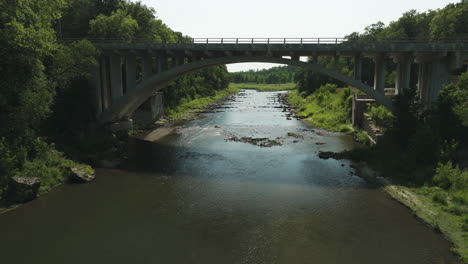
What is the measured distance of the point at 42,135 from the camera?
2394 centimetres

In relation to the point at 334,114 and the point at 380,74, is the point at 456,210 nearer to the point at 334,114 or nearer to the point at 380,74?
the point at 380,74

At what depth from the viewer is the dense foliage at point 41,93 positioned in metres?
19.5

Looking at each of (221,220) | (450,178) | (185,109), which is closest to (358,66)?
(450,178)

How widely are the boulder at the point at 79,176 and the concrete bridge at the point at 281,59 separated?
449 inches

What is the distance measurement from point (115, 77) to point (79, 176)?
13786mm

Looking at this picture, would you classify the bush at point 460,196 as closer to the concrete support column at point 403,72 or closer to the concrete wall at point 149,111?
the concrete support column at point 403,72

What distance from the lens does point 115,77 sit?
32.9 metres

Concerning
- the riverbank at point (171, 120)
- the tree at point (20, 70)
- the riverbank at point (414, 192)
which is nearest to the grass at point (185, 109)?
the riverbank at point (171, 120)

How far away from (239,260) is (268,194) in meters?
7.07

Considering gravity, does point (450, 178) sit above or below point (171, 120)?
above

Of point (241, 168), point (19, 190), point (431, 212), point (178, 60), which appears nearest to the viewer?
point (431, 212)

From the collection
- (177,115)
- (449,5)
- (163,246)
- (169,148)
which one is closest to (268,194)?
(163,246)

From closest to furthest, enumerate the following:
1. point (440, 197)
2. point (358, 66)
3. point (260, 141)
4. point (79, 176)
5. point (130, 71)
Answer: point (440, 197), point (79, 176), point (358, 66), point (130, 71), point (260, 141)

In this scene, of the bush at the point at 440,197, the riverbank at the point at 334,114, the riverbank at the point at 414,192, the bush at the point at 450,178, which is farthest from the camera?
the riverbank at the point at 334,114
